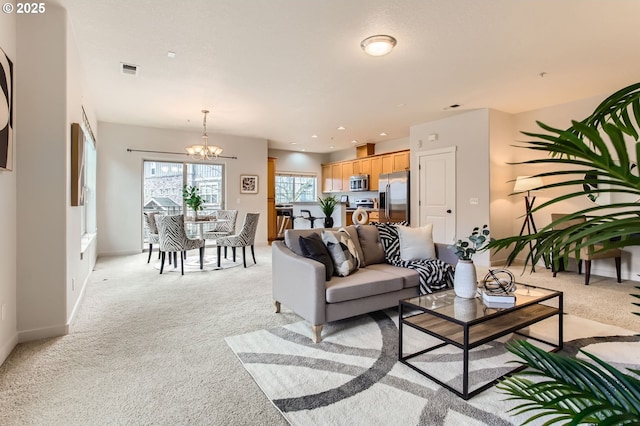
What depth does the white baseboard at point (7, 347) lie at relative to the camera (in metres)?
2.32

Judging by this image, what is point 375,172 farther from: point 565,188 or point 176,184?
point 176,184

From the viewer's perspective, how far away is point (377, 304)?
292 centimetres

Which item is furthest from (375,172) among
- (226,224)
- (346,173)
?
(226,224)

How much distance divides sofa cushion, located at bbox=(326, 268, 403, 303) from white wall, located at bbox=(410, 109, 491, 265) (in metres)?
3.23

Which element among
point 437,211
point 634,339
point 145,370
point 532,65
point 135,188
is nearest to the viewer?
point 145,370

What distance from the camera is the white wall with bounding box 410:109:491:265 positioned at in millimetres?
5504

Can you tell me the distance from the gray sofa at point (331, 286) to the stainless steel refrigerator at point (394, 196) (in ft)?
11.5

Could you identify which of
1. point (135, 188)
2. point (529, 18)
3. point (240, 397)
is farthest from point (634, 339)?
point (135, 188)

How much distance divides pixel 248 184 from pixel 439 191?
4.33 meters

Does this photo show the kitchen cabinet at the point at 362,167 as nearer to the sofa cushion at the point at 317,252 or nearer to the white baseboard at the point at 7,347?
the sofa cushion at the point at 317,252

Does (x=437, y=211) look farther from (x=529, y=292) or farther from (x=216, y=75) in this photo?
(x=216, y=75)

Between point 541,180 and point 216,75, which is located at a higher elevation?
point 216,75

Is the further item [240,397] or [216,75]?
[216,75]

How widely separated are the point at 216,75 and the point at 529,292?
13.2ft
